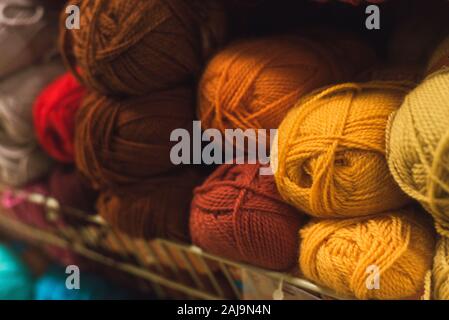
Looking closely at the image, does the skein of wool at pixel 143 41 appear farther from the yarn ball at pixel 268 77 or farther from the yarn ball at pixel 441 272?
the yarn ball at pixel 441 272

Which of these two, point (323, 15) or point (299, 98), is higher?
point (323, 15)

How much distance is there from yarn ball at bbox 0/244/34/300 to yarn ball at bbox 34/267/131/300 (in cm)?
2

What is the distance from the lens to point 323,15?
55cm

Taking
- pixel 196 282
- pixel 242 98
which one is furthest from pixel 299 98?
pixel 196 282

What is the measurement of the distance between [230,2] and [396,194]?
294 mm

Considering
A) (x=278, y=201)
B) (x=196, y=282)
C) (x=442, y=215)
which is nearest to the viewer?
(x=442, y=215)

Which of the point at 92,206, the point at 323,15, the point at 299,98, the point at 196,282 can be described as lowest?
the point at 196,282

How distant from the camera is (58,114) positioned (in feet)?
2.05

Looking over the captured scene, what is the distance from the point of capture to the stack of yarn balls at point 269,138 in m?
0.38

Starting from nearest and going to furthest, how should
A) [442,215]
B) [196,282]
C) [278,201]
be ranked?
[442,215]
[278,201]
[196,282]

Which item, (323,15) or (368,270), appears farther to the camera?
(323,15)

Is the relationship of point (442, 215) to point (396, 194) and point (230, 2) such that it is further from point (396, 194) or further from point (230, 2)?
point (230, 2)

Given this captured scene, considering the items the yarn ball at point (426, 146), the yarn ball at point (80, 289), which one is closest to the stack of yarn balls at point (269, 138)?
the yarn ball at point (426, 146)

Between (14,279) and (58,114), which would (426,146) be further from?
(14,279)
